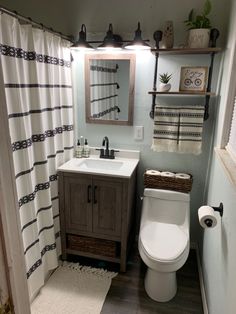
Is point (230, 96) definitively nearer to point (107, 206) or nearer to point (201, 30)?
point (201, 30)

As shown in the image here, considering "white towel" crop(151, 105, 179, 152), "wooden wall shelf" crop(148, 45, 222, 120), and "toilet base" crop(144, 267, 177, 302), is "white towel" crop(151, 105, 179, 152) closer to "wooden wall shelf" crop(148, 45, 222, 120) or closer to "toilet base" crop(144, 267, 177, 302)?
"wooden wall shelf" crop(148, 45, 222, 120)

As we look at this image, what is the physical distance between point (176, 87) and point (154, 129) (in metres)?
0.43

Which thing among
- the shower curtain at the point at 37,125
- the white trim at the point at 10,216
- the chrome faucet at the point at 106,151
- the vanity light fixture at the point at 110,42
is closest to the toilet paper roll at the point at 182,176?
the chrome faucet at the point at 106,151

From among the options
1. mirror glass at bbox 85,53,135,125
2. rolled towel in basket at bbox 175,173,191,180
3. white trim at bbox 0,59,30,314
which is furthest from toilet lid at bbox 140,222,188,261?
white trim at bbox 0,59,30,314

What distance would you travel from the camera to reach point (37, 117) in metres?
1.67

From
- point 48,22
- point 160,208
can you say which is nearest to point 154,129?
point 160,208

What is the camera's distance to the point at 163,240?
6.20 feet

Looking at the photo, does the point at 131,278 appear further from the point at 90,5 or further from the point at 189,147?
the point at 90,5

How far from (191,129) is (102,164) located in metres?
0.90

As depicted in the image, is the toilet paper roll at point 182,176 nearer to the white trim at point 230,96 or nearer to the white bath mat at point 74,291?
the white trim at point 230,96

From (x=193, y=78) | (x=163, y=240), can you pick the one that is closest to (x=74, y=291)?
(x=163, y=240)

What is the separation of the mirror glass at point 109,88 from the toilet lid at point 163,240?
1.01 m

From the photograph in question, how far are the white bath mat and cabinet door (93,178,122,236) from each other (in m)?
0.40

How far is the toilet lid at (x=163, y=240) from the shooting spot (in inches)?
67.9
